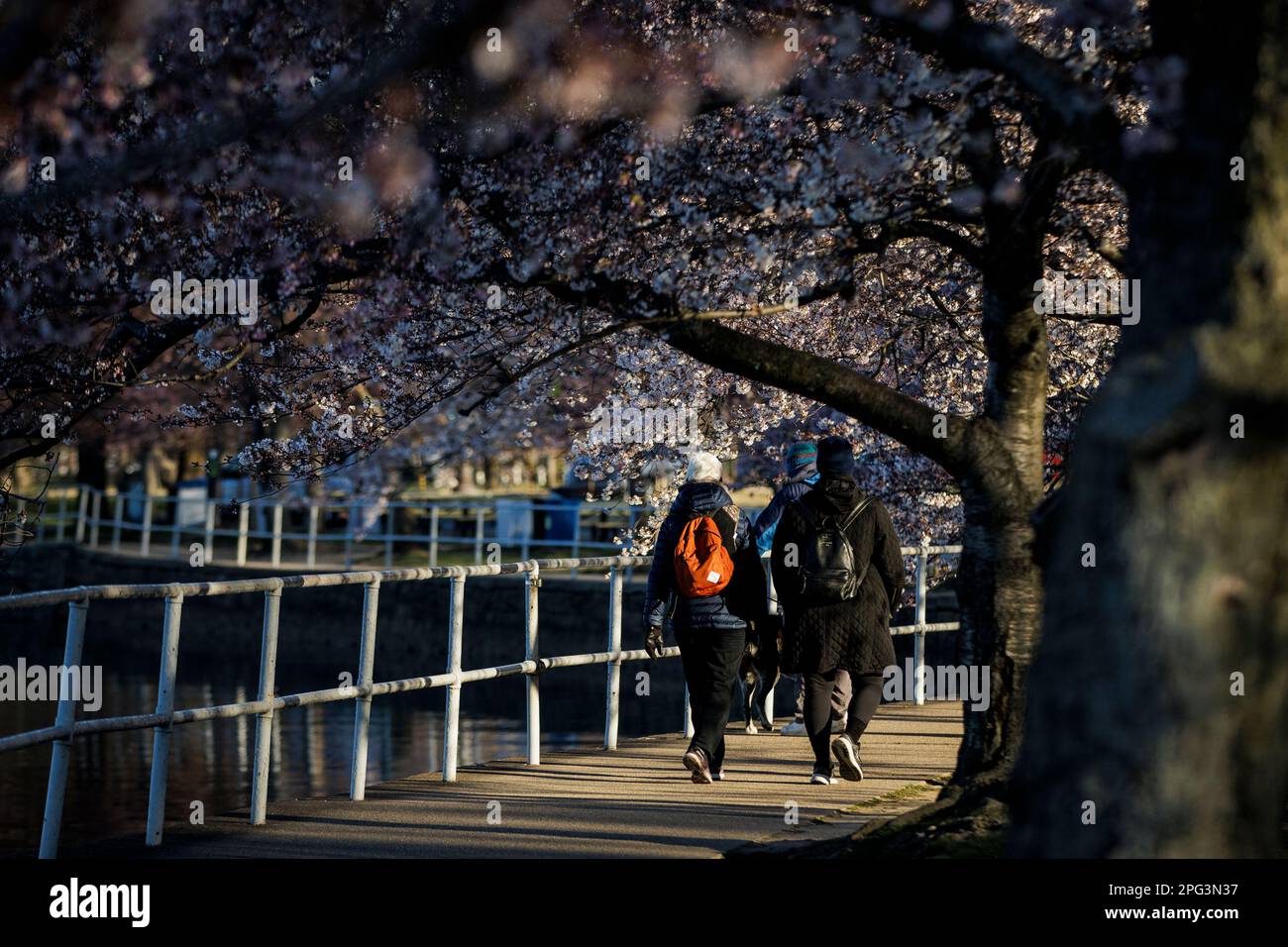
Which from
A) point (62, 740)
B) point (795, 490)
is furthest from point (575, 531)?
point (62, 740)

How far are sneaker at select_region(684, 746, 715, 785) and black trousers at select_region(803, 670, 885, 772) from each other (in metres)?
0.60

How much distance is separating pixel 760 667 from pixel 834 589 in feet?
3.22

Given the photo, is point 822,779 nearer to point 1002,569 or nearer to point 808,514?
point 808,514

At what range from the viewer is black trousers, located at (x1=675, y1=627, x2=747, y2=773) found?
988 centimetres

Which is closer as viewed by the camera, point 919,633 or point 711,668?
point 711,668

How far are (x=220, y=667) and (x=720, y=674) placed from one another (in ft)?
84.9

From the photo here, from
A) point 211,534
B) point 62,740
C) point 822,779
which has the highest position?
point 211,534

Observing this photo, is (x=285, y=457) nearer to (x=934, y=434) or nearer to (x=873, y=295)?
(x=934, y=434)

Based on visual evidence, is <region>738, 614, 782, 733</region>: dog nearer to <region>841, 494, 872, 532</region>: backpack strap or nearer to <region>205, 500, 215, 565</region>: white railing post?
<region>841, 494, 872, 532</region>: backpack strap

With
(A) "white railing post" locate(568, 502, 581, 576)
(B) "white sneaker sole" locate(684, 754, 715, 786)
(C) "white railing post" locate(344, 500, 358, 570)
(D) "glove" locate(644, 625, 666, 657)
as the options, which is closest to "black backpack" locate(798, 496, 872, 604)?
(D) "glove" locate(644, 625, 666, 657)

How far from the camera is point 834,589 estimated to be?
9836 mm

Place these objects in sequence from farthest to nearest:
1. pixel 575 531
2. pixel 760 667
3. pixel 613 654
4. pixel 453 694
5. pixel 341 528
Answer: pixel 341 528 → pixel 575 531 → pixel 613 654 → pixel 760 667 → pixel 453 694

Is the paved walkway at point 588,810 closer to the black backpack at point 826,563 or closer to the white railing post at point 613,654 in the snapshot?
the white railing post at point 613,654
